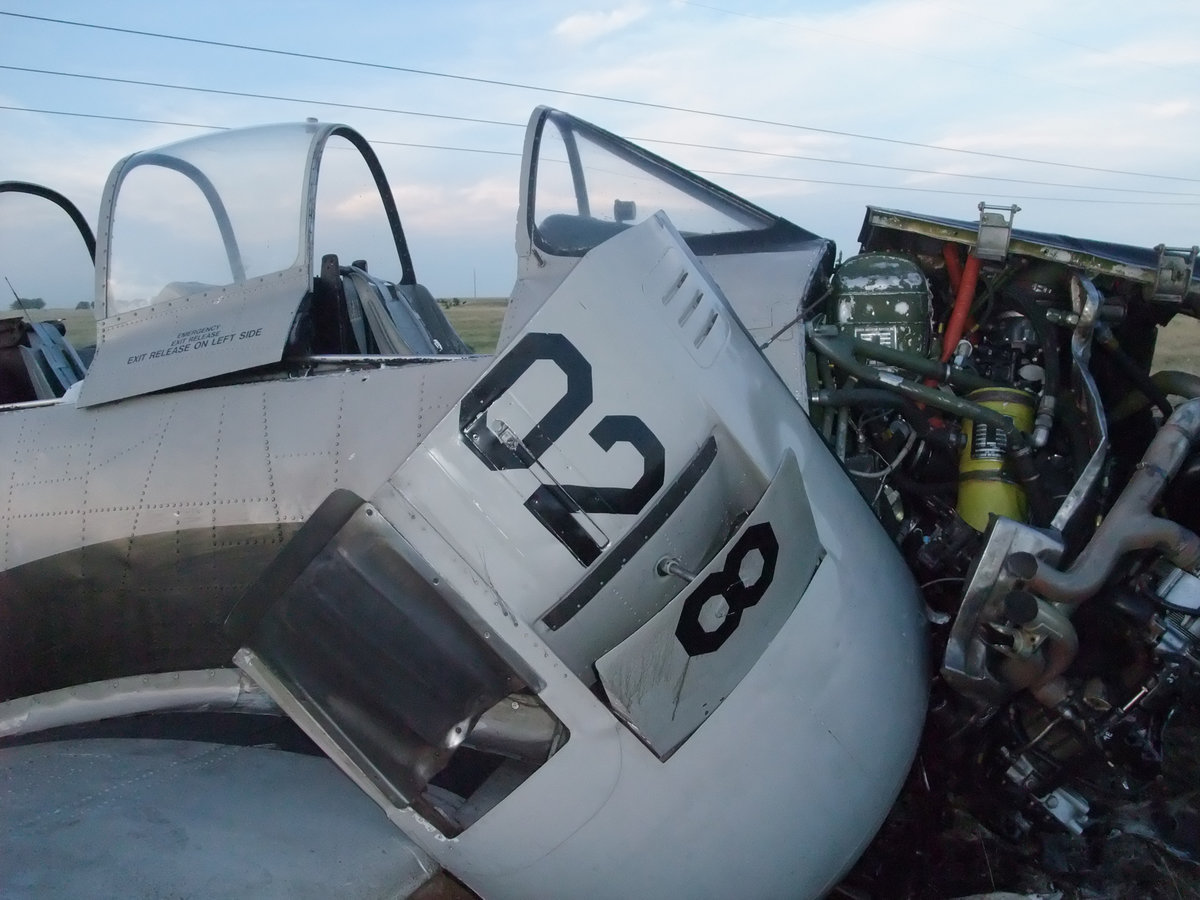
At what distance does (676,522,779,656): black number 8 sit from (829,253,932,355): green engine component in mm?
1564

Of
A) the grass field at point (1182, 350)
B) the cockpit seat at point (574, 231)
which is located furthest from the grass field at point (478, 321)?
the grass field at point (1182, 350)

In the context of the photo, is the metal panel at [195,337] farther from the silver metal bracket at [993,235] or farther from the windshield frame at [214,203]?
the silver metal bracket at [993,235]

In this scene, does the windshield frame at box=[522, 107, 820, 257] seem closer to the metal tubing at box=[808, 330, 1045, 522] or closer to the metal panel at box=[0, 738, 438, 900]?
the metal tubing at box=[808, 330, 1045, 522]

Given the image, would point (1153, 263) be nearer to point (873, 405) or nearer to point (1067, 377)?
point (1067, 377)

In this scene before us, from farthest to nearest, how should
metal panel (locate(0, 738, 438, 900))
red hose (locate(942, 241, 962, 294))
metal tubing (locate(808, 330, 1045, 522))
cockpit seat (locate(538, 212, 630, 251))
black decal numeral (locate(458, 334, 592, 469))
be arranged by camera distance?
red hose (locate(942, 241, 962, 294)), metal tubing (locate(808, 330, 1045, 522)), cockpit seat (locate(538, 212, 630, 251)), metal panel (locate(0, 738, 438, 900)), black decal numeral (locate(458, 334, 592, 469))

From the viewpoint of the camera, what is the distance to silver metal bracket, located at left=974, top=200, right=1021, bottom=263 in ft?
11.2

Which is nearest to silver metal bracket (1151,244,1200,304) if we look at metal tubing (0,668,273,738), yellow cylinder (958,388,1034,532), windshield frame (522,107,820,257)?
yellow cylinder (958,388,1034,532)

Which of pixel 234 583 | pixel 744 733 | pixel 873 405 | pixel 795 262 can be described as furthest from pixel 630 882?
pixel 795 262

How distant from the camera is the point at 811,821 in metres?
2.38

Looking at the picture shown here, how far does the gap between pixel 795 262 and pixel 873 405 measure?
24.9 inches

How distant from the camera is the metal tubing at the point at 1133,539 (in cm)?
258

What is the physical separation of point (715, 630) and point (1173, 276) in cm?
224

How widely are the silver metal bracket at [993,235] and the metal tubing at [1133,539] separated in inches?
38.6

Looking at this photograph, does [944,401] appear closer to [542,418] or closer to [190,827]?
[542,418]
